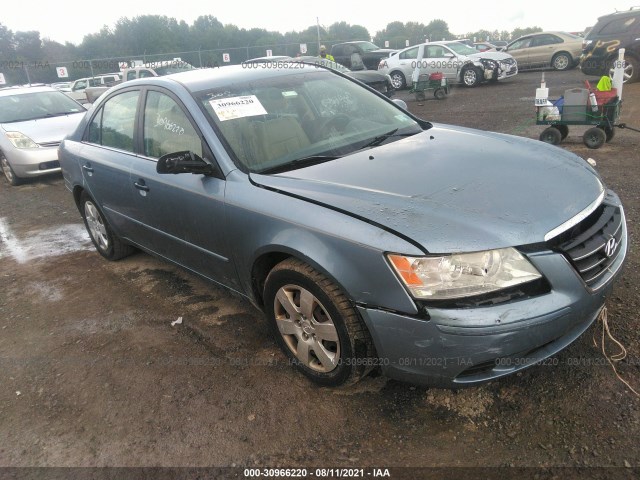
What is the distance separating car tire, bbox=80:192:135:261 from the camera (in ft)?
14.4

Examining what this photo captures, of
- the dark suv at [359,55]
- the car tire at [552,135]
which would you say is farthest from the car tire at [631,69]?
the dark suv at [359,55]

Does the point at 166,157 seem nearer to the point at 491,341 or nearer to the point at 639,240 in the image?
the point at 491,341

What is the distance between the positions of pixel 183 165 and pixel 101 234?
2.28 metres

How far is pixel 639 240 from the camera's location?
3.72 metres

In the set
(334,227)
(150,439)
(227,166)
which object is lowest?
(150,439)

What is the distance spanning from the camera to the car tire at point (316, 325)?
2.23 m

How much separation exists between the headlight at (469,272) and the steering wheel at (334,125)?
136 centimetres

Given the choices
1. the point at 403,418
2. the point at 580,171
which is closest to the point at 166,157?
the point at 403,418

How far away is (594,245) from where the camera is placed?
7.17 feet

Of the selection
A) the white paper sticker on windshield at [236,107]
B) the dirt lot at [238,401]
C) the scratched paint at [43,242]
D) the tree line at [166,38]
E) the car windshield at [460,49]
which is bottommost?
the dirt lot at [238,401]

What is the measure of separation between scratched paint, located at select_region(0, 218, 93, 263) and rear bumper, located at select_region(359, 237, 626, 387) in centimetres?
410

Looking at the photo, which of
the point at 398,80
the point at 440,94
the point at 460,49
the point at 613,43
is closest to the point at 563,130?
the point at 440,94

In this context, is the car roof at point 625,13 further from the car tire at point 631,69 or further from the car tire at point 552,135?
the car tire at point 552,135

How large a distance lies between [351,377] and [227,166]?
4.45ft
